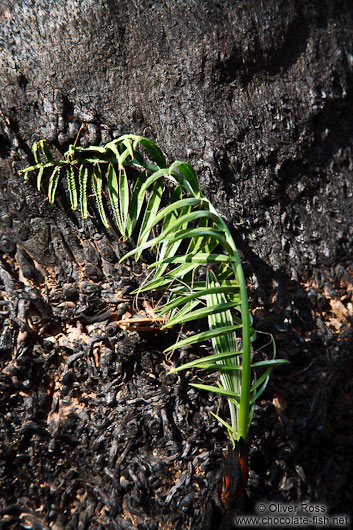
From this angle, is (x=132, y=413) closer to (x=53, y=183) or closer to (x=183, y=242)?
(x=183, y=242)

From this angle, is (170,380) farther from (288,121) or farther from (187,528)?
(288,121)

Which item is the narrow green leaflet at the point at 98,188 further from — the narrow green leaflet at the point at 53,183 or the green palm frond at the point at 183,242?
the narrow green leaflet at the point at 53,183

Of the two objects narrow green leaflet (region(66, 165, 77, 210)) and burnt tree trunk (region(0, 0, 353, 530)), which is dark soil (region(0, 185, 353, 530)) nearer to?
burnt tree trunk (region(0, 0, 353, 530))

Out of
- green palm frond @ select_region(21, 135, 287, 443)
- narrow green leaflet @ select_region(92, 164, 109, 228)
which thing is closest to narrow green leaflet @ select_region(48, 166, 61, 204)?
green palm frond @ select_region(21, 135, 287, 443)

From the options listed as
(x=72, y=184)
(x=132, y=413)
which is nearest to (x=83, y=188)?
(x=72, y=184)

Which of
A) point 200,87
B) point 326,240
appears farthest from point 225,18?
point 326,240

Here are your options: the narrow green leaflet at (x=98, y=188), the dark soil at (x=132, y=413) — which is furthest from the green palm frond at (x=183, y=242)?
the dark soil at (x=132, y=413)
